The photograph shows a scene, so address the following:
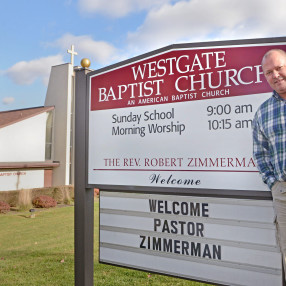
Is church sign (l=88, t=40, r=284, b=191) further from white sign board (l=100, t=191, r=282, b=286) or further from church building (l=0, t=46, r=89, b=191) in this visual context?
church building (l=0, t=46, r=89, b=191)

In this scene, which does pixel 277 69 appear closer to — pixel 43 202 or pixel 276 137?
pixel 276 137

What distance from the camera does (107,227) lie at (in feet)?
15.3

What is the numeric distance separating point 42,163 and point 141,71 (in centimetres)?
2016

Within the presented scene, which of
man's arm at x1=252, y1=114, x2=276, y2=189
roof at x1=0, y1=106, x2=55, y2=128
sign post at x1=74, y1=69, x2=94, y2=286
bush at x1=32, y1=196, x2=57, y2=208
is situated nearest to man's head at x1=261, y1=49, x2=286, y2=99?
man's arm at x1=252, y1=114, x2=276, y2=189

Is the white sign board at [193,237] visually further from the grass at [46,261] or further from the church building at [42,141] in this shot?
the church building at [42,141]

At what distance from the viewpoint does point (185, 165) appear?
3895 millimetres

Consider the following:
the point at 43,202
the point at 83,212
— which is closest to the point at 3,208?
the point at 43,202

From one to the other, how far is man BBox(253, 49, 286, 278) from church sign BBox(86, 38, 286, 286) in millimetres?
679

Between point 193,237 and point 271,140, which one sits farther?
point 193,237

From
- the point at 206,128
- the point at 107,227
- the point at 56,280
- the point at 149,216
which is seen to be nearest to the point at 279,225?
the point at 206,128

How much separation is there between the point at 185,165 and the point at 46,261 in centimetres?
462

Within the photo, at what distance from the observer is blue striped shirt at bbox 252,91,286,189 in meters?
2.66

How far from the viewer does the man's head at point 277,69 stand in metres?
2.70

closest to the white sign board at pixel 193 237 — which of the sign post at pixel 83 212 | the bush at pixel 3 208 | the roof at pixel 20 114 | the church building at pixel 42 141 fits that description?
the sign post at pixel 83 212
